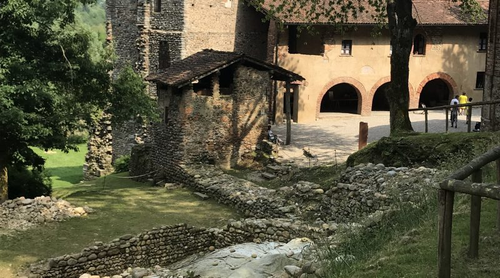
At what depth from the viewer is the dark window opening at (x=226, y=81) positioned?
22438 millimetres

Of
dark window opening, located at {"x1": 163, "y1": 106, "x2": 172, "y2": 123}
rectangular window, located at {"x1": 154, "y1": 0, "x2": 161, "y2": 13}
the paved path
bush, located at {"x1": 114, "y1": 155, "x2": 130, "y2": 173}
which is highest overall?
rectangular window, located at {"x1": 154, "y1": 0, "x2": 161, "y2": 13}

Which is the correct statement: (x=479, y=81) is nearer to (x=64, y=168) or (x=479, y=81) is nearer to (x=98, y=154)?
(x=98, y=154)

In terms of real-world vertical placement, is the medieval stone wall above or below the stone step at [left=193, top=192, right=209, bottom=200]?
above

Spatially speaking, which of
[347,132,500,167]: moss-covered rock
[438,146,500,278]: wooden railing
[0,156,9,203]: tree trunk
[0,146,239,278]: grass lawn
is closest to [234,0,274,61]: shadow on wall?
[0,146,239,278]: grass lawn

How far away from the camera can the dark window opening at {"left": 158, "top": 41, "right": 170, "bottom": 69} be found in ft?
106

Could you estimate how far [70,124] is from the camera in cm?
1714

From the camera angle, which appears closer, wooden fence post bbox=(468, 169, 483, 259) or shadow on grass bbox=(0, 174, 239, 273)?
wooden fence post bbox=(468, 169, 483, 259)

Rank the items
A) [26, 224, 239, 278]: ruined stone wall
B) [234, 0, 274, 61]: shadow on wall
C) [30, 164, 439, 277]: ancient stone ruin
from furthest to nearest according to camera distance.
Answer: [234, 0, 274, 61]: shadow on wall, [26, 224, 239, 278]: ruined stone wall, [30, 164, 439, 277]: ancient stone ruin

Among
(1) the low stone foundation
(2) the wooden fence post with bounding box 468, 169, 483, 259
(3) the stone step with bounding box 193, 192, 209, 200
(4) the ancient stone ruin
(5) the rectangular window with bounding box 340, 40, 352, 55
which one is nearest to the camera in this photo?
(2) the wooden fence post with bounding box 468, 169, 483, 259

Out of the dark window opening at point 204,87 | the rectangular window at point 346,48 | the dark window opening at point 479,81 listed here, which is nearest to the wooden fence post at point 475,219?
the dark window opening at point 204,87

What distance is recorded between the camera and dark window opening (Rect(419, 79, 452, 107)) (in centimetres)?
3822

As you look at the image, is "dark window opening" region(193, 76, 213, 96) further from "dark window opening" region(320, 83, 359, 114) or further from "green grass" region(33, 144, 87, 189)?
"dark window opening" region(320, 83, 359, 114)

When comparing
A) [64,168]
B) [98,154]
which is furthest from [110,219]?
[64,168]

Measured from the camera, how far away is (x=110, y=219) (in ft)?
54.2
